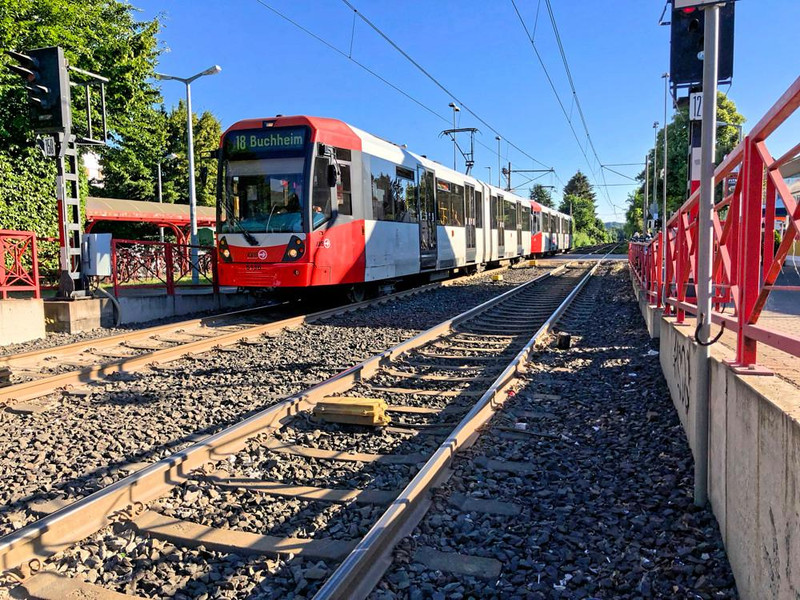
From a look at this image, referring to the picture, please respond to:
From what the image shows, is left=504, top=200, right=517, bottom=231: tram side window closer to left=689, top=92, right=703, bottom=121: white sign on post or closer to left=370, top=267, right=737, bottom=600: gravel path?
left=689, top=92, right=703, bottom=121: white sign on post

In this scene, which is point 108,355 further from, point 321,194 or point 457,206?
point 457,206

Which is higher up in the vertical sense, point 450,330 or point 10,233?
point 10,233

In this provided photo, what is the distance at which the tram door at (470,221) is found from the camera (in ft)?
64.4

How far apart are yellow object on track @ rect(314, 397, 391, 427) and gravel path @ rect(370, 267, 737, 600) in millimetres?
874

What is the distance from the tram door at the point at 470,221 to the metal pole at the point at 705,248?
15999 mm

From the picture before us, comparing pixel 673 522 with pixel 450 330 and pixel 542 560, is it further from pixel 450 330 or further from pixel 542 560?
pixel 450 330

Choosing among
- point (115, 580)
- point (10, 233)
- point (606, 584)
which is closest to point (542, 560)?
point (606, 584)

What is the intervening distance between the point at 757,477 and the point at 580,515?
3.92ft

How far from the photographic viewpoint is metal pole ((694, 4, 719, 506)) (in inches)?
132

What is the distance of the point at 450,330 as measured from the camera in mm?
9336

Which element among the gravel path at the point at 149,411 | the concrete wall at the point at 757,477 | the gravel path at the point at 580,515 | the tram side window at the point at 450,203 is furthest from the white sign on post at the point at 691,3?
the tram side window at the point at 450,203

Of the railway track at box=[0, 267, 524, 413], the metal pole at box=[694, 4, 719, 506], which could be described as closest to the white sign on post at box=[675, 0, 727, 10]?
the metal pole at box=[694, 4, 719, 506]

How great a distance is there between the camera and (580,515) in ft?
11.0

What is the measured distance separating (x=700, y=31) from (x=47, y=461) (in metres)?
6.80
